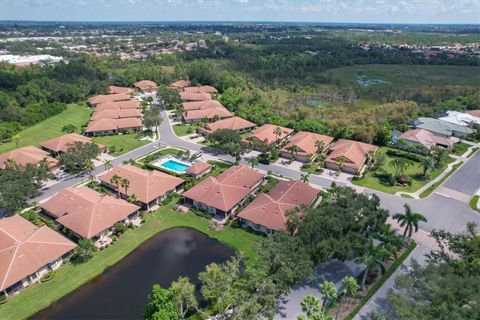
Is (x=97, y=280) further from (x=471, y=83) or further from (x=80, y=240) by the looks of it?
(x=471, y=83)

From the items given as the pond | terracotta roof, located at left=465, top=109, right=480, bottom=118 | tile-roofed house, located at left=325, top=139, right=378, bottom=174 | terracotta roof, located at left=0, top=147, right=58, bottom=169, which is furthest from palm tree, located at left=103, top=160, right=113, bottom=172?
terracotta roof, located at left=465, top=109, right=480, bottom=118

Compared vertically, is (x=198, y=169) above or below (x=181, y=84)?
below

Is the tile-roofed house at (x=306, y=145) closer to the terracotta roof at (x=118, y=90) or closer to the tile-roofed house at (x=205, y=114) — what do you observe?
the tile-roofed house at (x=205, y=114)

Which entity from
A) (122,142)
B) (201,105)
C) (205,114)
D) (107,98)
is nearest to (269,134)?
(205,114)

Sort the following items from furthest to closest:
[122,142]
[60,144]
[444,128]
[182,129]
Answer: [182,129], [444,128], [122,142], [60,144]

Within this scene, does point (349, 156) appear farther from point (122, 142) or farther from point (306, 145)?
point (122, 142)

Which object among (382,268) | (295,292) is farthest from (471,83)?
(295,292)
